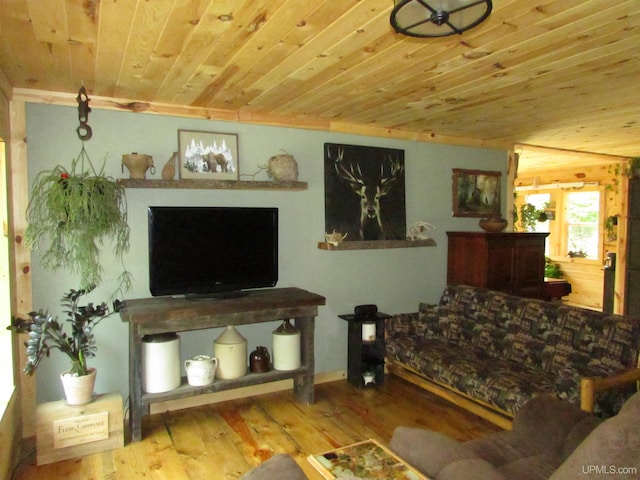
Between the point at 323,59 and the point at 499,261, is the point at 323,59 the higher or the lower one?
the higher one

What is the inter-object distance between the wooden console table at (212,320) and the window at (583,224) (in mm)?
5841

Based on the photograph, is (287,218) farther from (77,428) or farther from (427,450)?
(427,450)

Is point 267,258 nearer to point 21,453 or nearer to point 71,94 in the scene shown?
point 71,94

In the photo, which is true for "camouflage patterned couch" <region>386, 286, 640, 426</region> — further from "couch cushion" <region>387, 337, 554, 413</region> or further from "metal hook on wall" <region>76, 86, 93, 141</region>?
"metal hook on wall" <region>76, 86, 93, 141</region>

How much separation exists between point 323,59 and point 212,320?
1.78 m

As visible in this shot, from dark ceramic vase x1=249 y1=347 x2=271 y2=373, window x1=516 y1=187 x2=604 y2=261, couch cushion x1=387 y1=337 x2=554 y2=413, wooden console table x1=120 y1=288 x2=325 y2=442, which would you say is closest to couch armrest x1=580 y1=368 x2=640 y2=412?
couch cushion x1=387 y1=337 x2=554 y2=413

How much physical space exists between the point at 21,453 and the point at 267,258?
77.2 inches

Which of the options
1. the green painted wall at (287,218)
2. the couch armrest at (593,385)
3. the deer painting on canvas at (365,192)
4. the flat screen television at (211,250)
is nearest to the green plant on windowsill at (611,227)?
the green painted wall at (287,218)

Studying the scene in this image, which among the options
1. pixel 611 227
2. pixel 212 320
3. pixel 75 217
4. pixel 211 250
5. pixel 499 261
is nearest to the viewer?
pixel 75 217

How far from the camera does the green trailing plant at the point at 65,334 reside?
102 inches

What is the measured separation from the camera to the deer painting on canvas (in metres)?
3.94

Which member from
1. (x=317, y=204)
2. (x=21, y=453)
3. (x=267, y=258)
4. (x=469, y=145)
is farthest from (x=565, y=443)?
(x=469, y=145)

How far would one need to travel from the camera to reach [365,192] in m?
4.09

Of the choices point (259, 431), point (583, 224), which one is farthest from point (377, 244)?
point (583, 224)
